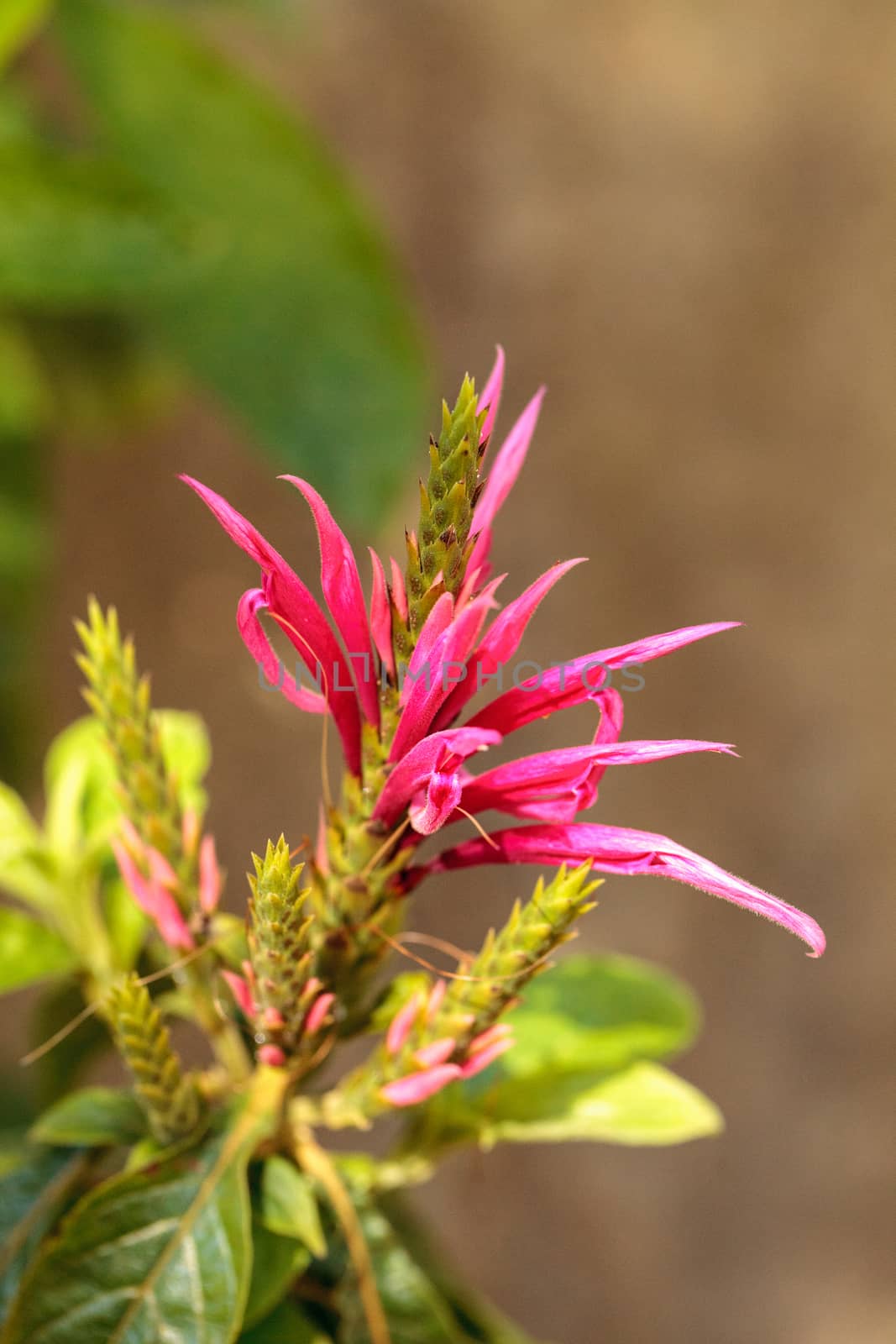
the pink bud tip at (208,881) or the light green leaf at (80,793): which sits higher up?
the light green leaf at (80,793)

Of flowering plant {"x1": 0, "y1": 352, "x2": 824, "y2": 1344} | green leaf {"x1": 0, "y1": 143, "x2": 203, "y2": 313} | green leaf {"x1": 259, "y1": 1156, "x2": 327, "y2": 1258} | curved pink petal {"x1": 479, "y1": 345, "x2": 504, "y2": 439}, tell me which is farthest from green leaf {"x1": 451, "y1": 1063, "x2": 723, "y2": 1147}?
green leaf {"x1": 0, "y1": 143, "x2": 203, "y2": 313}

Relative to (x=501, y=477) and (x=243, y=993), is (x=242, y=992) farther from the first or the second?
(x=501, y=477)

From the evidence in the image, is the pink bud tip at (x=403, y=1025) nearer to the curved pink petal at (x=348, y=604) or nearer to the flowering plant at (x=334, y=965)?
the flowering plant at (x=334, y=965)

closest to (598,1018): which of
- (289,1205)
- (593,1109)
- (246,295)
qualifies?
(593,1109)

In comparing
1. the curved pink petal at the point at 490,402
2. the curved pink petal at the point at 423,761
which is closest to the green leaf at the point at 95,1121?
the curved pink petal at the point at 423,761

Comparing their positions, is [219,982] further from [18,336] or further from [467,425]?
[18,336]

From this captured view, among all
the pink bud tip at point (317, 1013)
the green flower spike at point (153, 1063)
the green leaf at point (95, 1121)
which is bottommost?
the green leaf at point (95, 1121)
